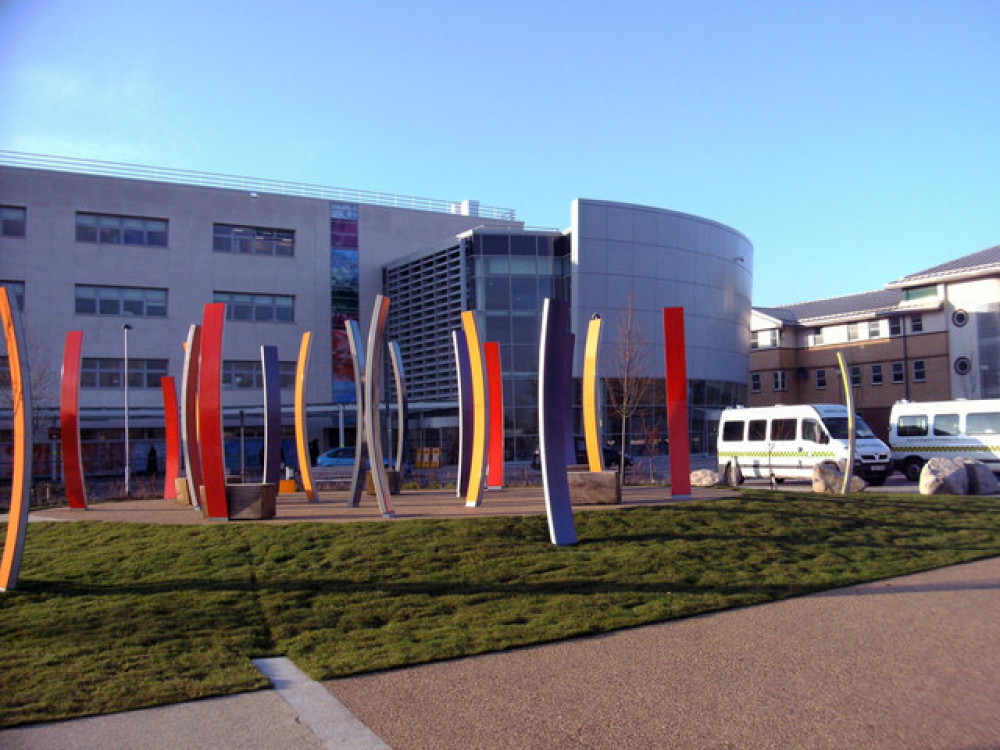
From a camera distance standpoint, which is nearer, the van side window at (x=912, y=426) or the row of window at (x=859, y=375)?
the van side window at (x=912, y=426)

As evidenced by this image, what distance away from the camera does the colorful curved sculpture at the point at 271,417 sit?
54.3 feet

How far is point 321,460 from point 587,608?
28.8 metres

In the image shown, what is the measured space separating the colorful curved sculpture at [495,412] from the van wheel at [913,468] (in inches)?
564

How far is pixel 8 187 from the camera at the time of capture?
136 feet

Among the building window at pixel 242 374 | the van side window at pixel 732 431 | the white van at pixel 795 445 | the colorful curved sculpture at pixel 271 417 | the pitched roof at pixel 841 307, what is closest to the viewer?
the colorful curved sculpture at pixel 271 417

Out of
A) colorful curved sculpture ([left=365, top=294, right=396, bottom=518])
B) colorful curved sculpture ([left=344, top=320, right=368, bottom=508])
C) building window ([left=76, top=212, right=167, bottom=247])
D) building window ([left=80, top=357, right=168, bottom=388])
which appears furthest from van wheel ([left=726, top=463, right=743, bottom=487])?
building window ([left=76, top=212, right=167, bottom=247])

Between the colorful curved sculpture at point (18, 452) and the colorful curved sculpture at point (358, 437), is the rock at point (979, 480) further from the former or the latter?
the colorful curved sculpture at point (18, 452)

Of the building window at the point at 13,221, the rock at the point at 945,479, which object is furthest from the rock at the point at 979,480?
the building window at the point at 13,221

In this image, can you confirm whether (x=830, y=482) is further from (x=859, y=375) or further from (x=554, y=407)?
(x=859, y=375)

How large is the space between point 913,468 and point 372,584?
72.9 ft

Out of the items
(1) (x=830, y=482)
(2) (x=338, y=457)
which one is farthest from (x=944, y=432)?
(2) (x=338, y=457)

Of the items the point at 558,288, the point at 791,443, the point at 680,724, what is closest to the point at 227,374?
the point at 558,288

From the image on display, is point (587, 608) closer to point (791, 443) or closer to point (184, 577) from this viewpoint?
point (184, 577)

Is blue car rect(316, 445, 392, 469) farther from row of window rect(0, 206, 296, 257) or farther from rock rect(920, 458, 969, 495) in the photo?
rock rect(920, 458, 969, 495)
